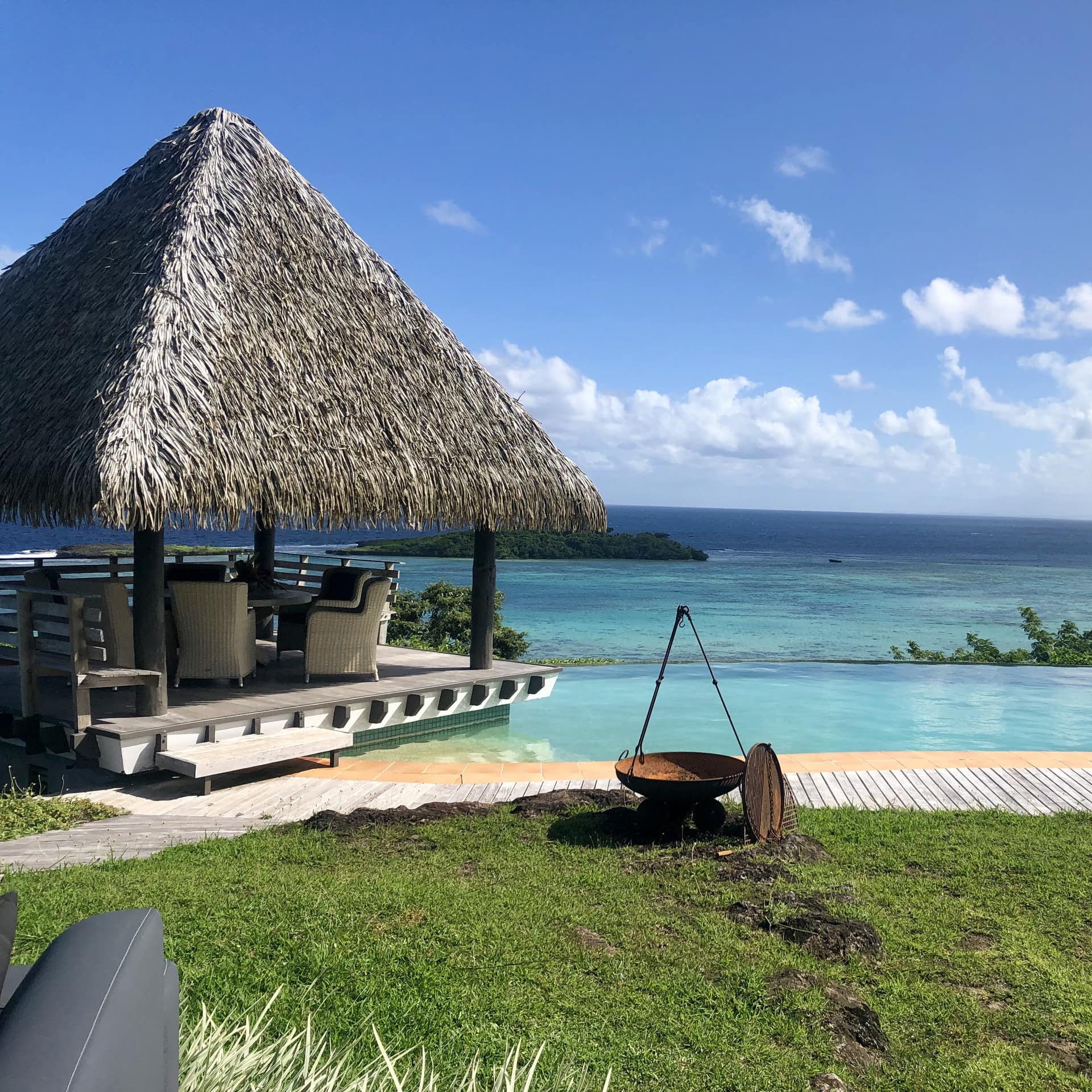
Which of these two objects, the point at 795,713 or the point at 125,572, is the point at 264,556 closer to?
the point at 125,572

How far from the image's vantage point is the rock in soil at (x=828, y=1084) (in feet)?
8.82

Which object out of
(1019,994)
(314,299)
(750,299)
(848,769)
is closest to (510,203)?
(750,299)

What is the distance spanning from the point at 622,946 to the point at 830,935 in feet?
2.74

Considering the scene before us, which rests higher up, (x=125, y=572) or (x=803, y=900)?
(x=125, y=572)

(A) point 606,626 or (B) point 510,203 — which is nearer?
(B) point 510,203

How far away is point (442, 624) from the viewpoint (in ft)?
48.2

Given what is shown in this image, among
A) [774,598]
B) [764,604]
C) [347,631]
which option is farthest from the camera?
[774,598]

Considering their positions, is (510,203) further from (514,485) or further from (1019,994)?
(1019,994)

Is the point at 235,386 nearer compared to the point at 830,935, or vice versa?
the point at 830,935

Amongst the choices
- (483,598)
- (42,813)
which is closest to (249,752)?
(42,813)

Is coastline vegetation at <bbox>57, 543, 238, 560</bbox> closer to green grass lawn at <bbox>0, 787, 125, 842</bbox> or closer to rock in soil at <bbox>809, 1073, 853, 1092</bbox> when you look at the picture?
green grass lawn at <bbox>0, 787, 125, 842</bbox>

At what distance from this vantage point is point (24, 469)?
694cm

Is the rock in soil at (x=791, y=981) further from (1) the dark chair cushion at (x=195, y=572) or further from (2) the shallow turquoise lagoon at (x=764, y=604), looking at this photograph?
(2) the shallow turquoise lagoon at (x=764, y=604)

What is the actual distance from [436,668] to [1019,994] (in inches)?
273
